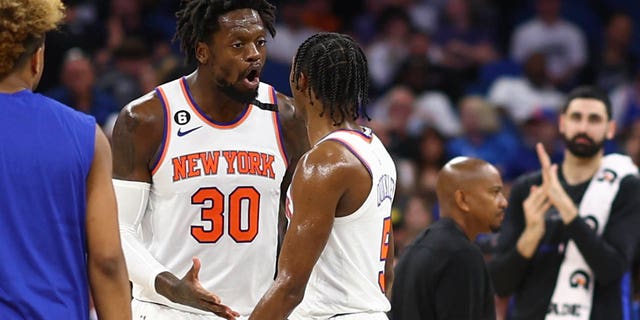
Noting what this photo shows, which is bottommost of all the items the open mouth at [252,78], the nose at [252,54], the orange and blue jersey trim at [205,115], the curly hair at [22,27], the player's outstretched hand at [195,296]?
the player's outstretched hand at [195,296]

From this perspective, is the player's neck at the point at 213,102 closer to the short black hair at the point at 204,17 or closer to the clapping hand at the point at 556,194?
the short black hair at the point at 204,17

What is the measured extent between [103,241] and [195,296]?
0.90 m

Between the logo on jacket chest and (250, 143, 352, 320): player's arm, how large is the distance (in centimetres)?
79

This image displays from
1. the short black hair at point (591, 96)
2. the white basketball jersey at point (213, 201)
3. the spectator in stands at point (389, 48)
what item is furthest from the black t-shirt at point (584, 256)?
the spectator in stands at point (389, 48)

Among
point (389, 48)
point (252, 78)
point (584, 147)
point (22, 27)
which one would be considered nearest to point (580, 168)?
point (584, 147)

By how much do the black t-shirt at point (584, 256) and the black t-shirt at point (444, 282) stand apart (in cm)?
146

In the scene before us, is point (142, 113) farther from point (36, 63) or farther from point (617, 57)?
point (617, 57)

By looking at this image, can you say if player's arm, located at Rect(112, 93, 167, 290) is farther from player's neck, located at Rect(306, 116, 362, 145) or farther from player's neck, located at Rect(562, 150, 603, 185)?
player's neck, located at Rect(562, 150, 603, 185)

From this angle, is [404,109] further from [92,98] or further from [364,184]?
[364,184]

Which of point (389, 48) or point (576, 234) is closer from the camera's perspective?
point (576, 234)

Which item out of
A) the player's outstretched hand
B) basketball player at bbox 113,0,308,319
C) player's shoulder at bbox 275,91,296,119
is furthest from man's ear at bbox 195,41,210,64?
the player's outstretched hand

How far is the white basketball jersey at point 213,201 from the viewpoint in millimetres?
4816

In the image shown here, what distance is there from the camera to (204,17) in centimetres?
485

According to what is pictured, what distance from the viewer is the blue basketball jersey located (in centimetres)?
330
